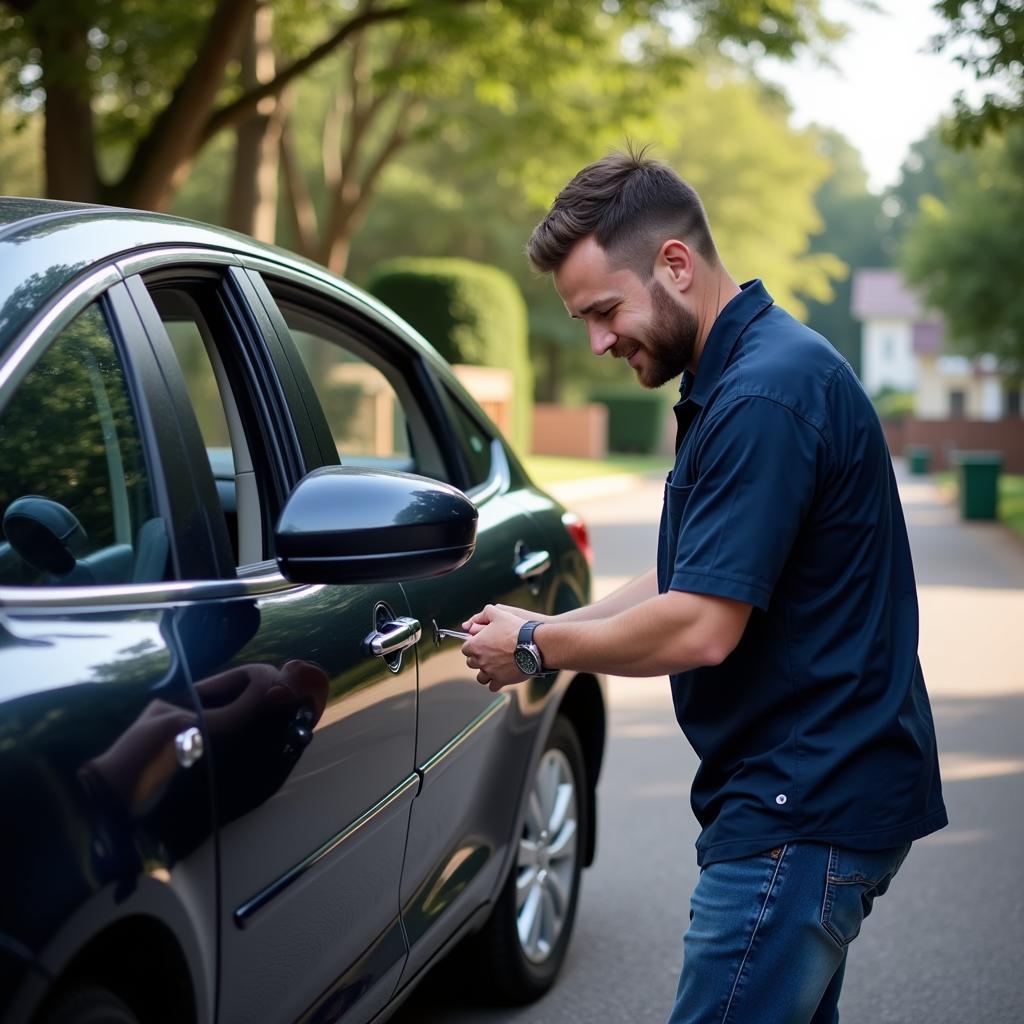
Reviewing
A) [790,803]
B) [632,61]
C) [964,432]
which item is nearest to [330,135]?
[632,61]

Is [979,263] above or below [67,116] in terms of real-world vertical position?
below

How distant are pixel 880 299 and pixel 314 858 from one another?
9371cm

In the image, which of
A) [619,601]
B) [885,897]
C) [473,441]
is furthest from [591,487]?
[619,601]

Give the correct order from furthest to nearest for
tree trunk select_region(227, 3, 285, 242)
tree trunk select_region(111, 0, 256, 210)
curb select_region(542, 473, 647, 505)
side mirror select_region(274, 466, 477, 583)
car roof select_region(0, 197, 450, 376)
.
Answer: curb select_region(542, 473, 647, 505) → tree trunk select_region(227, 3, 285, 242) → tree trunk select_region(111, 0, 256, 210) → side mirror select_region(274, 466, 477, 583) → car roof select_region(0, 197, 450, 376)

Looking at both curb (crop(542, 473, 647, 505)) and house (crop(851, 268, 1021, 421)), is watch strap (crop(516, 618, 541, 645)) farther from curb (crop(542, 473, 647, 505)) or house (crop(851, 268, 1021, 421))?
house (crop(851, 268, 1021, 421))

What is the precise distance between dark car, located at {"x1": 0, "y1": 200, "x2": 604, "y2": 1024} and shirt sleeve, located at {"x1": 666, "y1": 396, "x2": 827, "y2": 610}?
444mm

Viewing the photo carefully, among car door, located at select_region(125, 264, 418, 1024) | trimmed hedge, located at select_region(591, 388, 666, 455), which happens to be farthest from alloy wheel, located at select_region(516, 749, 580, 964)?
trimmed hedge, located at select_region(591, 388, 666, 455)

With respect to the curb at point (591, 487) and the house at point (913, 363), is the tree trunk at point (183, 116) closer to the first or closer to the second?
the curb at point (591, 487)

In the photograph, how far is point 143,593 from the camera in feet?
7.22

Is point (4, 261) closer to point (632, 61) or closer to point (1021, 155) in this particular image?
point (632, 61)

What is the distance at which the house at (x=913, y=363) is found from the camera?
76500 millimetres

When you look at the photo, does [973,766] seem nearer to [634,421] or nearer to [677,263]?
[677,263]

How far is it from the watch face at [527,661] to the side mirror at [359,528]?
210mm

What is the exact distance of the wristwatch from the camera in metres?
2.51
